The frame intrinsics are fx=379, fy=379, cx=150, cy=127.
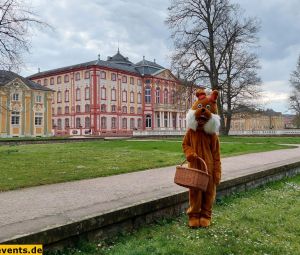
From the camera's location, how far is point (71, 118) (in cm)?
7125

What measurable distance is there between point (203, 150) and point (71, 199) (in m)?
2.54

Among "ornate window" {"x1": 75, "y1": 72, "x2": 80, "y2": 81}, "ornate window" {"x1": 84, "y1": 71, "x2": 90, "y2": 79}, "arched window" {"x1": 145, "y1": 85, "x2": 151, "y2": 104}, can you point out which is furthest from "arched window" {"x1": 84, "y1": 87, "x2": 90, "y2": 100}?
"arched window" {"x1": 145, "y1": 85, "x2": 151, "y2": 104}

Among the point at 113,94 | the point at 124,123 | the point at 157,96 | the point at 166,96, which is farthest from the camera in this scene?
the point at 166,96

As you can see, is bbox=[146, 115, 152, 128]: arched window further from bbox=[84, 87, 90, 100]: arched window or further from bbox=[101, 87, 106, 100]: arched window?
bbox=[84, 87, 90, 100]: arched window

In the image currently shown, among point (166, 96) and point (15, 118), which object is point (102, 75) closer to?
point (166, 96)

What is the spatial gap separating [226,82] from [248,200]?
30890 millimetres

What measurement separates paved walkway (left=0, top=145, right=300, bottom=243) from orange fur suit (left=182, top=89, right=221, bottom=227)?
2.44 feet

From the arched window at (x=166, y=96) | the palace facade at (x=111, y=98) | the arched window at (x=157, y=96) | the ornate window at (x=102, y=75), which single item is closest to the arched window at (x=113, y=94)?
the palace facade at (x=111, y=98)

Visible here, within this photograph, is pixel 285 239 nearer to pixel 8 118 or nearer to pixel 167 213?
pixel 167 213

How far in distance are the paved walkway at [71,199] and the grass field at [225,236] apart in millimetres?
480

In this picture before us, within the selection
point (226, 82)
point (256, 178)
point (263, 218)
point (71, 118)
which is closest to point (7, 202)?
point (263, 218)

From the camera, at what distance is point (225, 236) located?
560cm

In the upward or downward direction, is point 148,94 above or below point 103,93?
above

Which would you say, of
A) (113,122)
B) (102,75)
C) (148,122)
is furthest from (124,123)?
(102,75)
